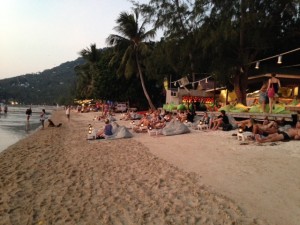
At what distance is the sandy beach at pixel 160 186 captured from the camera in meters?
4.71

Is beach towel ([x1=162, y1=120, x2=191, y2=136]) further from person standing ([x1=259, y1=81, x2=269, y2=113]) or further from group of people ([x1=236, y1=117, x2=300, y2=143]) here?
group of people ([x1=236, y1=117, x2=300, y2=143])

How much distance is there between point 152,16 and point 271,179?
22940mm

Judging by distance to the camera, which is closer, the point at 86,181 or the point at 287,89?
the point at 86,181

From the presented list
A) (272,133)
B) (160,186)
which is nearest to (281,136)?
(272,133)

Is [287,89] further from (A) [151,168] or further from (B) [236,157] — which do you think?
(A) [151,168]

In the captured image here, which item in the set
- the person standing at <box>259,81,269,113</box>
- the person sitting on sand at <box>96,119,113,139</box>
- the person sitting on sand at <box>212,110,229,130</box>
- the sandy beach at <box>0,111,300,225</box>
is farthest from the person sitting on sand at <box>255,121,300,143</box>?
the person sitting on sand at <box>96,119,113,139</box>

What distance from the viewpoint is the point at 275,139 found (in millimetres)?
9859

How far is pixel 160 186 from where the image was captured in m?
6.17

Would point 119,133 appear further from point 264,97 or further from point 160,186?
point 160,186

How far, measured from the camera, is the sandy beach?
471 cm

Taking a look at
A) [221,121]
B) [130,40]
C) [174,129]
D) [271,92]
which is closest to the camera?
[271,92]

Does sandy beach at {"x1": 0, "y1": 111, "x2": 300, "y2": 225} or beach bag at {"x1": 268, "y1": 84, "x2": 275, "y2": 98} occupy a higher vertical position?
beach bag at {"x1": 268, "y1": 84, "x2": 275, "y2": 98}

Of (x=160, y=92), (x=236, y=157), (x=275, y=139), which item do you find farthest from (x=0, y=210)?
(x=160, y=92)

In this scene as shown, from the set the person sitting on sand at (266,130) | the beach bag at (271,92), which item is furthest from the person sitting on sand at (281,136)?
the beach bag at (271,92)
